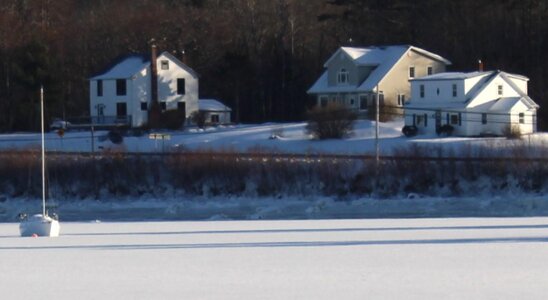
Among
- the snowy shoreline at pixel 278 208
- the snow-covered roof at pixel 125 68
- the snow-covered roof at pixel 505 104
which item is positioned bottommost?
the snowy shoreline at pixel 278 208

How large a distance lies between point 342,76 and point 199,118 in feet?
33.4

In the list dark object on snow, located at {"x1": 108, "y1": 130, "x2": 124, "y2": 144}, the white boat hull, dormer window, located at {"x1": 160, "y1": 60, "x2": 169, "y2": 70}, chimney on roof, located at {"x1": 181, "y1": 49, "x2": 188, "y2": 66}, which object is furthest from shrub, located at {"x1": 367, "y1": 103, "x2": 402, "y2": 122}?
the white boat hull

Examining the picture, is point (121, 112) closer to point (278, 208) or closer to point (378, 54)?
point (378, 54)

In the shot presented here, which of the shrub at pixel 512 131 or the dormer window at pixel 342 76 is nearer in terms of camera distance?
the shrub at pixel 512 131

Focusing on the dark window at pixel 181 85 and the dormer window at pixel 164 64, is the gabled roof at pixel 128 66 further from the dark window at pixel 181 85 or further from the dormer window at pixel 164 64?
the dark window at pixel 181 85

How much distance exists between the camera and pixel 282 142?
67375 mm

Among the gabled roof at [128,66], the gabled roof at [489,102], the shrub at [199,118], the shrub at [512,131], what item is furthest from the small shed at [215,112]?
the shrub at [512,131]


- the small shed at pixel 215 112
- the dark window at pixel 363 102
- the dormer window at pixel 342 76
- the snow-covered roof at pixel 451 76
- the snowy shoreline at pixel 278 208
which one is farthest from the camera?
the small shed at pixel 215 112

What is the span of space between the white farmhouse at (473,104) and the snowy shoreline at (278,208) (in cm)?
2091

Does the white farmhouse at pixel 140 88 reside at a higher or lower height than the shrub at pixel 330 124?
higher

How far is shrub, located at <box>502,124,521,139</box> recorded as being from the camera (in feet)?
217

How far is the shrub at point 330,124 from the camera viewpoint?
69.5 m

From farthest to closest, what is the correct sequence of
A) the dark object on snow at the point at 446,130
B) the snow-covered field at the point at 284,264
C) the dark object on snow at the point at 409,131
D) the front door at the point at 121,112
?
the front door at the point at 121,112 < the dark object on snow at the point at 409,131 < the dark object on snow at the point at 446,130 < the snow-covered field at the point at 284,264

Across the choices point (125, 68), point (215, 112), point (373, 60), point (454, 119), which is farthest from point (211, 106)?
point (454, 119)
